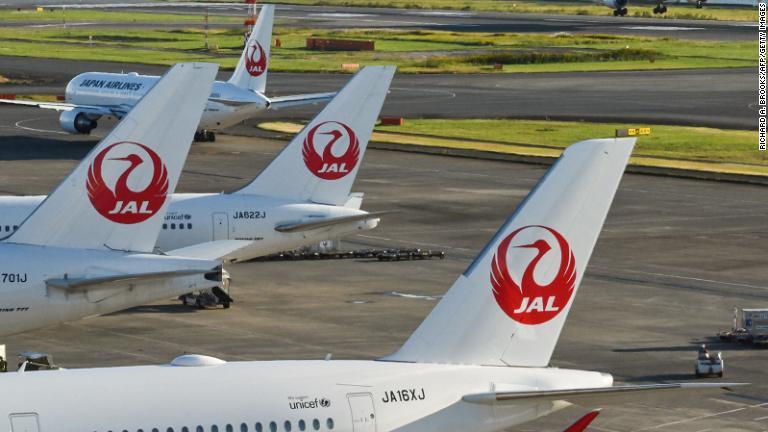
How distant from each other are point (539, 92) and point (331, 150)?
7416 centimetres

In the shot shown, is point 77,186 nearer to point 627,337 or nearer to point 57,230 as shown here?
point 57,230

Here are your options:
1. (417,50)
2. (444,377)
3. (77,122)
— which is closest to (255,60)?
(77,122)

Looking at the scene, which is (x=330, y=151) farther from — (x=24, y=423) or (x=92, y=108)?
(x=92, y=108)

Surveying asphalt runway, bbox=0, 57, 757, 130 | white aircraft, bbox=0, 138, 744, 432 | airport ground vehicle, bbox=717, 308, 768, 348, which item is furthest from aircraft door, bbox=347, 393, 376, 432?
asphalt runway, bbox=0, 57, 757, 130

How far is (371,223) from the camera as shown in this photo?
49875mm

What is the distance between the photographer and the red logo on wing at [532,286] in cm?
2388

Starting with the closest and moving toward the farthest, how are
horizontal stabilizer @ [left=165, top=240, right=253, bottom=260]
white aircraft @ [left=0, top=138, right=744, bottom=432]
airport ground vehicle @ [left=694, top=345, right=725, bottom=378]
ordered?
white aircraft @ [left=0, top=138, right=744, bottom=432], airport ground vehicle @ [left=694, top=345, right=725, bottom=378], horizontal stabilizer @ [left=165, top=240, right=253, bottom=260]

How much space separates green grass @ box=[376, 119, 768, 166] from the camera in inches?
3465

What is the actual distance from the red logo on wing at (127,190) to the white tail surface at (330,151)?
1368 cm

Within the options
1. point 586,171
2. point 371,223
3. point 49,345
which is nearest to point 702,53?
point 371,223

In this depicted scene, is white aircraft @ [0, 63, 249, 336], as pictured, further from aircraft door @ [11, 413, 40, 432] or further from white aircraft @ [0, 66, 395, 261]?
aircraft door @ [11, 413, 40, 432]

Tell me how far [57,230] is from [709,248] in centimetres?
3192

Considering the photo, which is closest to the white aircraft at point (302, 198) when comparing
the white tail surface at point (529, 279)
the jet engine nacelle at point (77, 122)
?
the white tail surface at point (529, 279)

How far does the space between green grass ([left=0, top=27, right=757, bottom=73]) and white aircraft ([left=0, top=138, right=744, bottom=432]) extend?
382 ft
